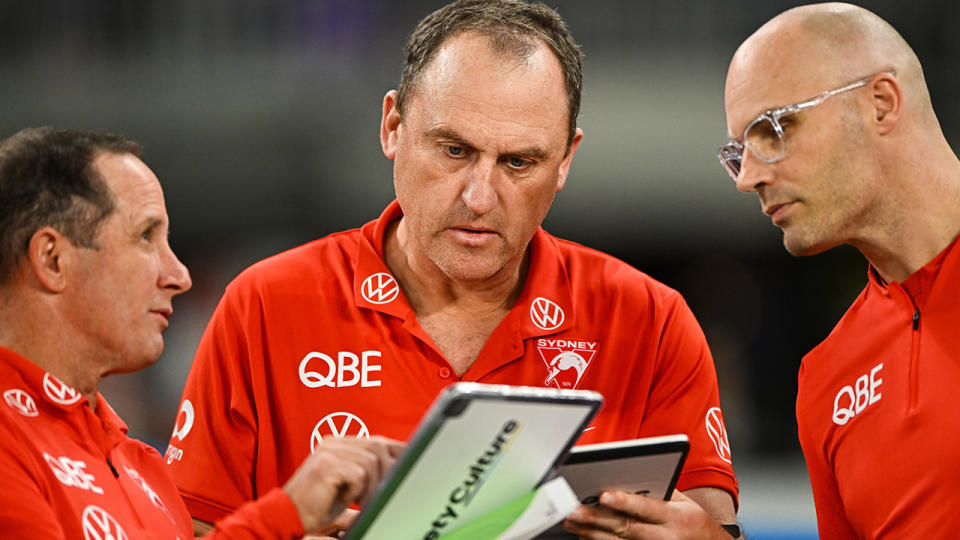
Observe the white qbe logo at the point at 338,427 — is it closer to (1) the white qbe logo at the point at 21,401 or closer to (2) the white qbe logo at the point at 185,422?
(2) the white qbe logo at the point at 185,422

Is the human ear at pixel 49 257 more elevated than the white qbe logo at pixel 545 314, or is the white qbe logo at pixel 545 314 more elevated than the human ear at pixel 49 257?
the human ear at pixel 49 257

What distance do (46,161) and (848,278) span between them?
8342 mm

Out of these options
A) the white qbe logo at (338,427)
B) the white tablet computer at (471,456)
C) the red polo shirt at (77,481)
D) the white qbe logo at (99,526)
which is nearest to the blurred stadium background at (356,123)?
the white qbe logo at (338,427)

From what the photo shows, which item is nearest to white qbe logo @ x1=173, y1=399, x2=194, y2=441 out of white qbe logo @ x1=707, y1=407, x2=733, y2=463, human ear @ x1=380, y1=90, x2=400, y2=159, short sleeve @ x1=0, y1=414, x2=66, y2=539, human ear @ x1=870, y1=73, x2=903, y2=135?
short sleeve @ x1=0, y1=414, x2=66, y2=539

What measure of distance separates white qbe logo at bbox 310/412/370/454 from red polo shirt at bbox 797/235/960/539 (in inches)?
54.0

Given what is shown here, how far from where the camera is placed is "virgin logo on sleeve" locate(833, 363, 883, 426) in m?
3.20

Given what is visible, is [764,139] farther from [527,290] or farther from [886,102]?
[527,290]

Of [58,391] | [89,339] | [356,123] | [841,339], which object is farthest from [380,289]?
[356,123]

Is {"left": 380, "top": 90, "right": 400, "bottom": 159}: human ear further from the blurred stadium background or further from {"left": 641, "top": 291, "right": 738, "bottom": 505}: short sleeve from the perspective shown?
the blurred stadium background

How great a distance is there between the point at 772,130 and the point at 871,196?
328 mm

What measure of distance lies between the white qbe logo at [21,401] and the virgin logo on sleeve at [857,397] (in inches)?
86.2

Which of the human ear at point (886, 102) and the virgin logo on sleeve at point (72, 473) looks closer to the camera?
the virgin logo on sleeve at point (72, 473)

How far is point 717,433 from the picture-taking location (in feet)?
10.8

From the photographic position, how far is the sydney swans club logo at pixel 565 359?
3232 millimetres
